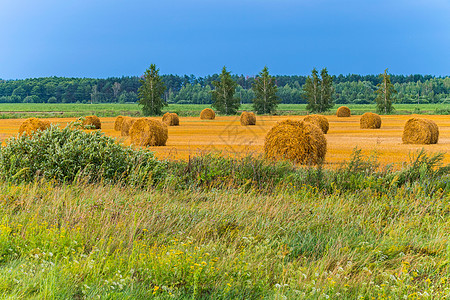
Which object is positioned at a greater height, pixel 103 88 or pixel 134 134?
pixel 103 88

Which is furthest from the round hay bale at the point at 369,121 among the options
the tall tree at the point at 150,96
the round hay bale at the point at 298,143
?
the tall tree at the point at 150,96

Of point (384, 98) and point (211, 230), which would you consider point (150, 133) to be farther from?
point (384, 98)

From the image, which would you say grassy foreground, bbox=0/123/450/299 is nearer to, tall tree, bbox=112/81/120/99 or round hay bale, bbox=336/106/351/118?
round hay bale, bbox=336/106/351/118

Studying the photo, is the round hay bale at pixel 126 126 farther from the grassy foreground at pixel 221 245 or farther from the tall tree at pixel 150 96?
the tall tree at pixel 150 96

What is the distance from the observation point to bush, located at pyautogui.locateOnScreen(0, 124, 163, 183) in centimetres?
987

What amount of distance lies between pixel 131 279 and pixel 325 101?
251ft

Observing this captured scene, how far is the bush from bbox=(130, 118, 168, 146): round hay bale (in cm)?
1205

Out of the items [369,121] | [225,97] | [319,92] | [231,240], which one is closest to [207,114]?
[225,97]

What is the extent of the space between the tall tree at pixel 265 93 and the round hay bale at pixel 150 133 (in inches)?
1957

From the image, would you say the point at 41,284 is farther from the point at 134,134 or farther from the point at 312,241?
the point at 134,134

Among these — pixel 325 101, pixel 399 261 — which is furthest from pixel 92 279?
pixel 325 101

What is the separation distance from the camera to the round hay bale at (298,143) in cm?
1625

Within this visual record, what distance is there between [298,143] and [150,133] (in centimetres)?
938

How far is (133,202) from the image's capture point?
7668 mm
